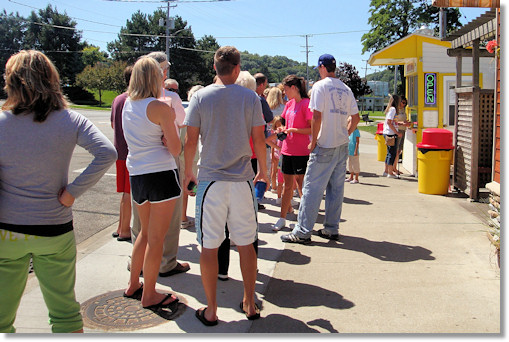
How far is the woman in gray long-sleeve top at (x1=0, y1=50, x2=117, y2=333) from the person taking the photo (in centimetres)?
254

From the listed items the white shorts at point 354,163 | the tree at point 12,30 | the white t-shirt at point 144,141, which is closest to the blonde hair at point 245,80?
the white t-shirt at point 144,141

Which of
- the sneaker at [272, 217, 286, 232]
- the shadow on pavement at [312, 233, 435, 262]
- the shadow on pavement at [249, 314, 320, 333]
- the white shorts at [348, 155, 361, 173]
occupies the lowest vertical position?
the shadow on pavement at [249, 314, 320, 333]

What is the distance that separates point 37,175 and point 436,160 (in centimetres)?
695

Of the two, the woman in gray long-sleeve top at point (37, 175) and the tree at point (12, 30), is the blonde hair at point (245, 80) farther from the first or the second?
the tree at point (12, 30)

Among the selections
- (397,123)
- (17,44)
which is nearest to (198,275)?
(17,44)

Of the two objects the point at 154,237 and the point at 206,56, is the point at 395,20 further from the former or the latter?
the point at 206,56

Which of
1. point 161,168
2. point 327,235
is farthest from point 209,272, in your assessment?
point 327,235

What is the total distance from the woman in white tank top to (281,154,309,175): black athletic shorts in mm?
2375

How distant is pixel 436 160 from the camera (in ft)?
26.6

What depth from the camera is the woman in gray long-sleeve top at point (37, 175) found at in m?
2.54

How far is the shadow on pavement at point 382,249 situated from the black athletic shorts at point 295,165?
0.88 m

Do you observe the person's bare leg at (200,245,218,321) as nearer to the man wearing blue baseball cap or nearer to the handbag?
the man wearing blue baseball cap

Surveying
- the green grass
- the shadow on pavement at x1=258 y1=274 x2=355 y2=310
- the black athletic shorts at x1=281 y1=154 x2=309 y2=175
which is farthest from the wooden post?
the green grass

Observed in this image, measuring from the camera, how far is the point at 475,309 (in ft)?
12.2
